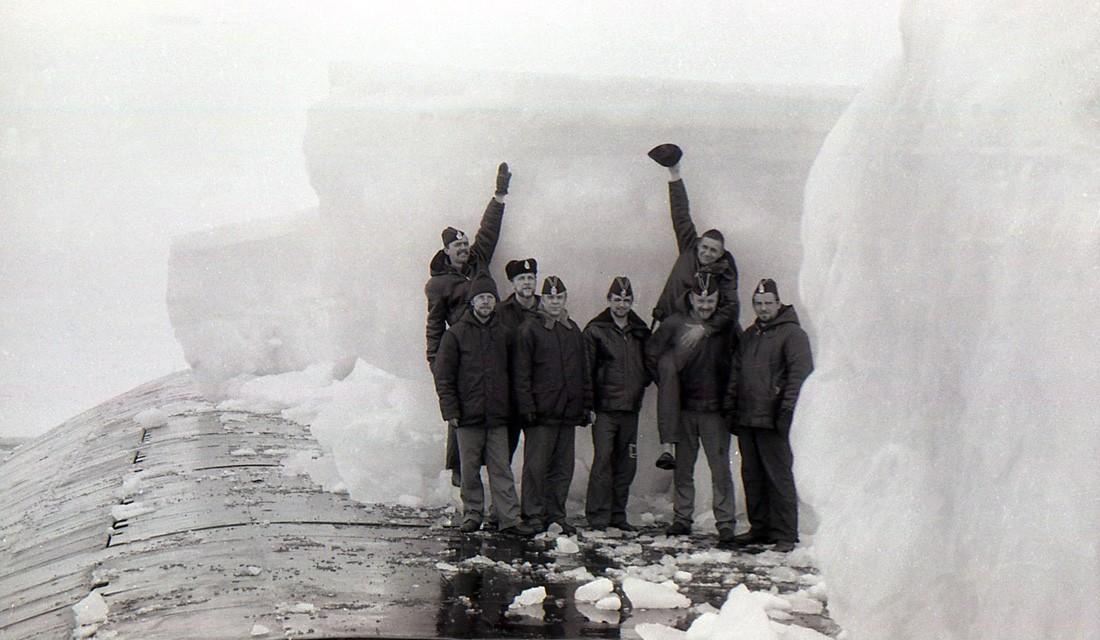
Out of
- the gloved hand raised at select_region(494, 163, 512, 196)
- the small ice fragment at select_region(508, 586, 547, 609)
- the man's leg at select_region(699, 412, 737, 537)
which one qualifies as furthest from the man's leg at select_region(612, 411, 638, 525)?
the small ice fragment at select_region(508, 586, 547, 609)

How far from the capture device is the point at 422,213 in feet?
28.1

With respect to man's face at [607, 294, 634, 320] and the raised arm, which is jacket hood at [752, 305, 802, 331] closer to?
man's face at [607, 294, 634, 320]

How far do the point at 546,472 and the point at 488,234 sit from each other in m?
1.67

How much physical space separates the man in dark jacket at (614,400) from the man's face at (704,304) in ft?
1.27

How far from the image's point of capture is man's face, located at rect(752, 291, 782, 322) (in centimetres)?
701

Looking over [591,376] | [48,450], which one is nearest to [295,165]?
[48,450]

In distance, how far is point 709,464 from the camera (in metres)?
7.33

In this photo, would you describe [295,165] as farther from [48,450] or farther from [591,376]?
[591,376]

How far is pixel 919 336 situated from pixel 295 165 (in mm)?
20872

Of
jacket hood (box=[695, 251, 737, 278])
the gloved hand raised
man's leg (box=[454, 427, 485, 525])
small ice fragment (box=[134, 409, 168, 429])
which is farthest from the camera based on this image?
small ice fragment (box=[134, 409, 168, 429])

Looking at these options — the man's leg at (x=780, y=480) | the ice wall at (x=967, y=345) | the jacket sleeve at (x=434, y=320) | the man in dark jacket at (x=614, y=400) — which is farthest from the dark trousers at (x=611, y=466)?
the ice wall at (x=967, y=345)

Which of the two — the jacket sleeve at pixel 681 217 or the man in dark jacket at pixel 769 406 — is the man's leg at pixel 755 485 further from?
the jacket sleeve at pixel 681 217

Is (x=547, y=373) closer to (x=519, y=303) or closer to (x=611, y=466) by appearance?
(x=519, y=303)

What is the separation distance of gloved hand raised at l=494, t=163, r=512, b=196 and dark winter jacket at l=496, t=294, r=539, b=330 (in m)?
0.92
